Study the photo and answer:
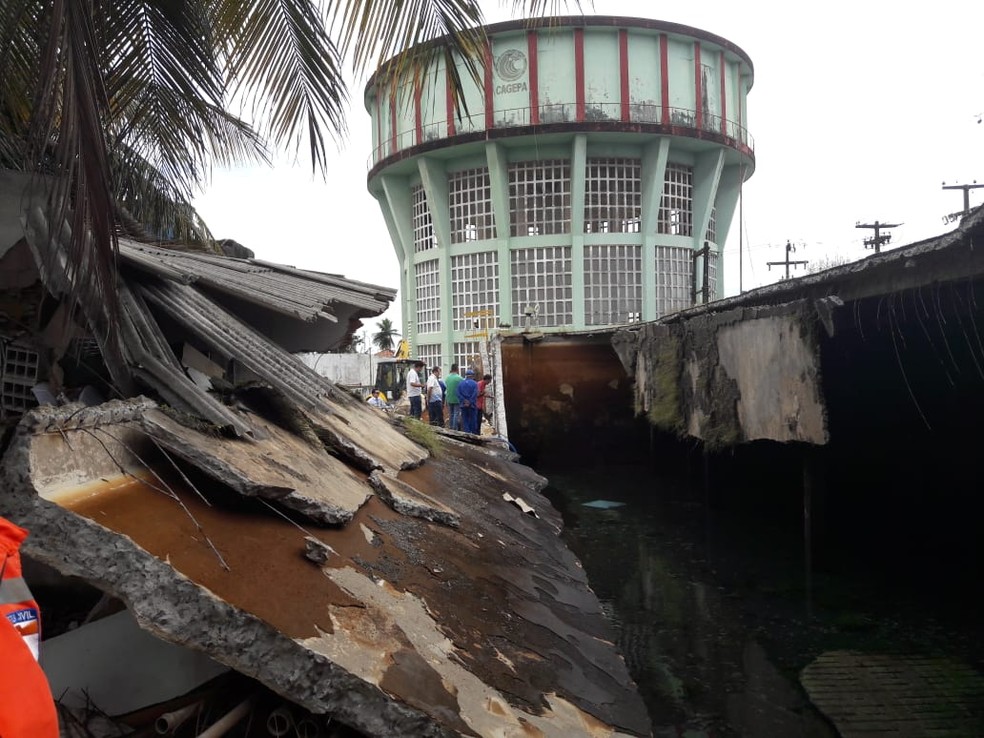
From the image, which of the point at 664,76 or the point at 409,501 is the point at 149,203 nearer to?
the point at 409,501

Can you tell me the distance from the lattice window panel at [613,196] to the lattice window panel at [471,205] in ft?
12.2

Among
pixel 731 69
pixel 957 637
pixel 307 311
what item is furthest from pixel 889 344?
pixel 731 69

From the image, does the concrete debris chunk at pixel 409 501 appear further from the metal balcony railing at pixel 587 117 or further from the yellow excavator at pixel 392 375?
the metal balcony railing at pixel 587 117

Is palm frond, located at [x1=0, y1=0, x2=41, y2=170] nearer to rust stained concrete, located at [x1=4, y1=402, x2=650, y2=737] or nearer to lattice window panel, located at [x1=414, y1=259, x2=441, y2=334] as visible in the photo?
rust stained concrete, located at [x1=4, y1=402, x2=650, y2=737]

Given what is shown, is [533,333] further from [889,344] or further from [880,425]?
[889,344]

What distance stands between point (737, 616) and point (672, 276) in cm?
2183

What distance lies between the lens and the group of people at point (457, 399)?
496 inches

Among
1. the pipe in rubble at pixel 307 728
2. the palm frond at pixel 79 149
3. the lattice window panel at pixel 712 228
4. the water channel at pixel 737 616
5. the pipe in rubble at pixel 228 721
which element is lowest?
the water channel at pixel 737 616

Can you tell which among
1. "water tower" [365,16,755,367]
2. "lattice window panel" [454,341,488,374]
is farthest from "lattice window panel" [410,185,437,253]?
"lattice window panel" [454,341,488,374]

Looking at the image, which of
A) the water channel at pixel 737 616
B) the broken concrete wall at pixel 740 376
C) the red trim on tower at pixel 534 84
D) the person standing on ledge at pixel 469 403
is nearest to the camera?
the water channel at pixel 737 616

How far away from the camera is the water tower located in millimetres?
24500

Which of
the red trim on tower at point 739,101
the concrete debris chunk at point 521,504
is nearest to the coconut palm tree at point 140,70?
the concrete debris chunk at point 521,504

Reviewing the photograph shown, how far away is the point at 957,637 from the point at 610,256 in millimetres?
21596

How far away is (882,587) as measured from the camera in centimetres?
688
